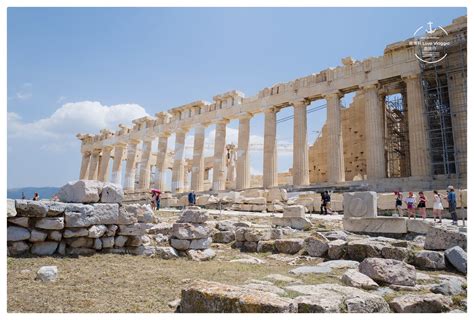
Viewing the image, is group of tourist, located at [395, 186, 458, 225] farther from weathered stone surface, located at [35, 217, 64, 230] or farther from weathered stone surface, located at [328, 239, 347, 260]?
weathered stone surface, located at [35, 217, 64, 230]

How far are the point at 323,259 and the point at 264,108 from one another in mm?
20647

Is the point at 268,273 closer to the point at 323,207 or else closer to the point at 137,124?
the point at 323,207

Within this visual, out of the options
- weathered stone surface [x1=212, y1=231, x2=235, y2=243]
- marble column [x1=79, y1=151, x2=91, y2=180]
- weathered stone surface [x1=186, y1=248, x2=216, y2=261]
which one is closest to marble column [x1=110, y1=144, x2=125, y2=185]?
marble column [x1=79, y1=151, x2=91, y2=180]

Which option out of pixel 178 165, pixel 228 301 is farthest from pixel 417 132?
pixel 178 165

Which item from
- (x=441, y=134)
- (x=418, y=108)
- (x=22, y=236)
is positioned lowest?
(x=22, y=236)

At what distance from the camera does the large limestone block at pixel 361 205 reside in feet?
41.8

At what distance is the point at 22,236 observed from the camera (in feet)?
23.3

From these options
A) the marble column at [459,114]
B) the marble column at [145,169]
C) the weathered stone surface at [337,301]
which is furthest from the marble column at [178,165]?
the weathered stone surface at [337,301]

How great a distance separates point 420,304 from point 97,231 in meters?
6.32

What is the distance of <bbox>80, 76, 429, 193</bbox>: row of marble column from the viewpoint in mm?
21016

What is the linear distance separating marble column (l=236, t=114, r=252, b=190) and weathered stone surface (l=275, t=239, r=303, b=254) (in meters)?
18.2

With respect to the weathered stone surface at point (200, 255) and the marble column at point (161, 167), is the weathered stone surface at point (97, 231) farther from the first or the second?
the marble column at point (161, 167)

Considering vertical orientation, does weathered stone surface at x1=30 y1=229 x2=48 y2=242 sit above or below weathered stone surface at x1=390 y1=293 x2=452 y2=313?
above

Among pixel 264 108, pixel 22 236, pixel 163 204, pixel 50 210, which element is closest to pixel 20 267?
pixel 22 236
